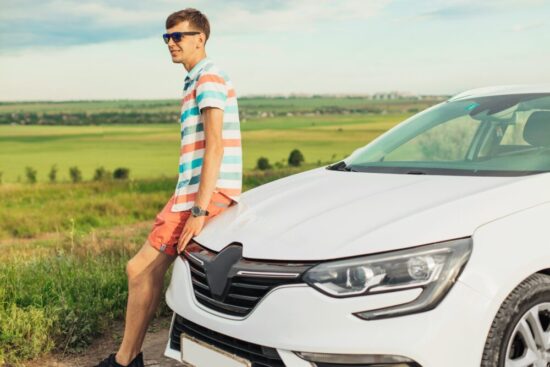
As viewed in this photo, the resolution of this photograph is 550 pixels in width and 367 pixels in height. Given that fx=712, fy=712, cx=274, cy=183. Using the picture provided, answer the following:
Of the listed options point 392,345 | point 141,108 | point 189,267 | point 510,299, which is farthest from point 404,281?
point 141,108

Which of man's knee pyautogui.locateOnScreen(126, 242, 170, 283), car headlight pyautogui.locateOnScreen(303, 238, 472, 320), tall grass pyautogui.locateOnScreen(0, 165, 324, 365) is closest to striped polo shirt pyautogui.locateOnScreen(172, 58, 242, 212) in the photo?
man's knee pyautogui.locateOnScreen(126, 242, 170, 283)

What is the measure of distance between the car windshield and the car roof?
0.06m

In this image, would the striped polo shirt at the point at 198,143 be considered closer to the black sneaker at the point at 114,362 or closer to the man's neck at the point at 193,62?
the man's neck at the point at 193,62

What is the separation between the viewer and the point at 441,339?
2.72 meters

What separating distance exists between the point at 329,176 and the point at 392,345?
1649mm

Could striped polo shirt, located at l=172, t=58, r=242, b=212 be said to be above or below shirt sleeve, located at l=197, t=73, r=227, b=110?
below

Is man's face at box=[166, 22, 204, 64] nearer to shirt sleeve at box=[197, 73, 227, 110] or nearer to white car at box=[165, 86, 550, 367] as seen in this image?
shirt sleeve at box=[197, 73, 227, 110]

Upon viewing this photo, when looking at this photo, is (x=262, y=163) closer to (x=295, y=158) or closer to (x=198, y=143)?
(x=295, y=158)

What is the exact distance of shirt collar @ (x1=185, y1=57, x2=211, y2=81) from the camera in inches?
154

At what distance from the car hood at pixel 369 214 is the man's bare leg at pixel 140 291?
44cm

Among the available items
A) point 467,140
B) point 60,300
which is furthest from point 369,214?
point 60,300

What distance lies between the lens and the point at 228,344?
3119 mm

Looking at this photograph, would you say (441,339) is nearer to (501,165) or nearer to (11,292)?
(501,165)

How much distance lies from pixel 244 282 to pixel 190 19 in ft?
5.31
